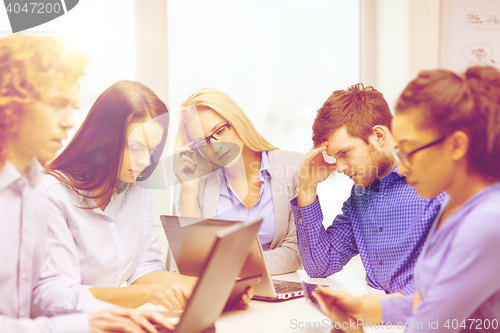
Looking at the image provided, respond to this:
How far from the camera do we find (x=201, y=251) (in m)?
1.20

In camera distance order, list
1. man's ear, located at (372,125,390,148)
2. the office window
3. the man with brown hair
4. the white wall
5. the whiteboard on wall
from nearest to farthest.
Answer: the man with brown hair
man's ear, located at (372,125,390,148)
the office window
the whiteboard on wall
the white wall

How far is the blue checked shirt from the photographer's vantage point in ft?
4.37

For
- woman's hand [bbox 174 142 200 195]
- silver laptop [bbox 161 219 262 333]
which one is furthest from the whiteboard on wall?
silver laptop [bbox 161 219 262 333]

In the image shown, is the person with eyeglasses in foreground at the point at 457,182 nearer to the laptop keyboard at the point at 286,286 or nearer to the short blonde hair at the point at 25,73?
the laptop keyboard at the point at 286,286

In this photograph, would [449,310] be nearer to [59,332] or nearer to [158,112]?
[59,332]

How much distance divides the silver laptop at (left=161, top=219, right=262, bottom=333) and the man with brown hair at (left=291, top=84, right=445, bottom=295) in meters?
0.67

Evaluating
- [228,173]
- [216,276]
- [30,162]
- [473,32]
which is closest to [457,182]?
[216,276]

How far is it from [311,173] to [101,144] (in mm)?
816

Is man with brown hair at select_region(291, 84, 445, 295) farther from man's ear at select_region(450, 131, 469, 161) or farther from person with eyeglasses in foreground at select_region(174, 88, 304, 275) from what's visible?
man's ear at select_region(450, 131, 469, 161)

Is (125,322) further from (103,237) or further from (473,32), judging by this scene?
(473,32)

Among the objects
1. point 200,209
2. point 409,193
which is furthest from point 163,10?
point 409,193

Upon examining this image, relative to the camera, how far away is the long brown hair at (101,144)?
124 centimetres

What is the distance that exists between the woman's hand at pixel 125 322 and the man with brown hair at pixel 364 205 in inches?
31.8

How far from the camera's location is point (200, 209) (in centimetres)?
188
